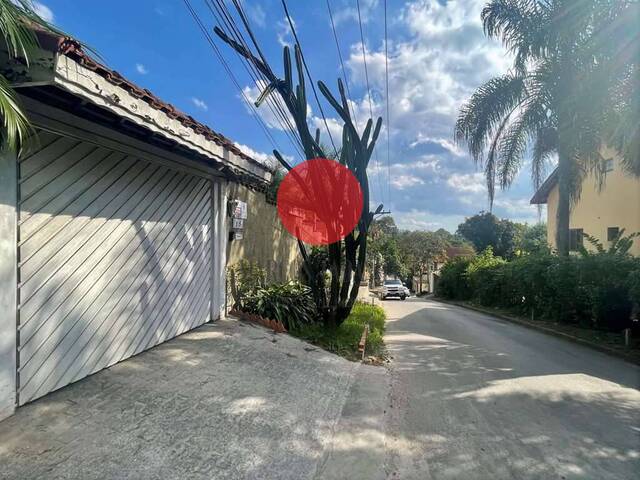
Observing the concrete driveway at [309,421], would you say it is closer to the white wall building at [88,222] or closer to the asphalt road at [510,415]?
the asphalt road at [510,415]

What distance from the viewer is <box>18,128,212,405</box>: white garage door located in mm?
3482

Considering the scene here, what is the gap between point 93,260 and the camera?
4.20m

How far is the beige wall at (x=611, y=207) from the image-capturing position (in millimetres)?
17109

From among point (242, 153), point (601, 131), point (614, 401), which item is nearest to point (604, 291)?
point (601, 131)

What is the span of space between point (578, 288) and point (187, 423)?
10851 mm

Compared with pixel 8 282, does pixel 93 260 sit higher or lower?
higher

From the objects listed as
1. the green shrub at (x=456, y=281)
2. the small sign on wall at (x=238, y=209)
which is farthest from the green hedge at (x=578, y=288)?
the green shrub at (x=456, y=281)

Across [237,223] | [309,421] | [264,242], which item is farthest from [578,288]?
[309,421]

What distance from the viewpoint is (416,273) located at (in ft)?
179

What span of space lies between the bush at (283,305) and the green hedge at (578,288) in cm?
657

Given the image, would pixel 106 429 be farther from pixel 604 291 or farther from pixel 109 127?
pixel 604 291

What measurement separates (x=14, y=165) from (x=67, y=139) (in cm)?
72

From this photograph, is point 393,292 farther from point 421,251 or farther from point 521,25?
point 421,251
